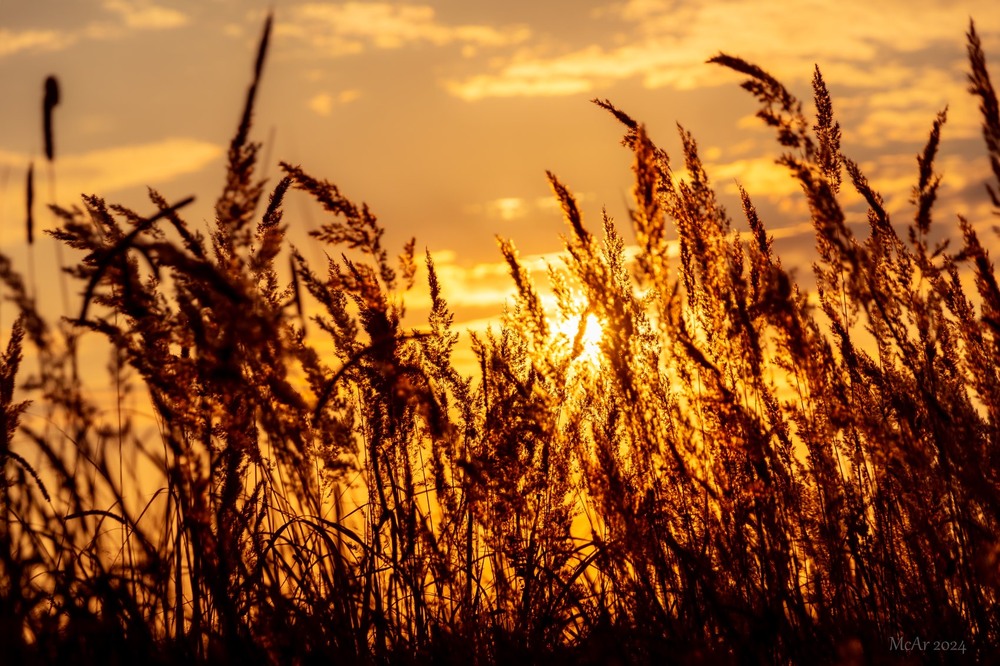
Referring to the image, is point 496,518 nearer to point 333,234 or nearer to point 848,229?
point 333,234

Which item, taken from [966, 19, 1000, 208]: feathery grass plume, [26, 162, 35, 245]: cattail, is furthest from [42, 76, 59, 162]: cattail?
[966, 19, 1000, 208]: feathery grass plume

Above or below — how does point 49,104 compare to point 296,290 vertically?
above

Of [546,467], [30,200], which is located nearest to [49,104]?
[30,200]

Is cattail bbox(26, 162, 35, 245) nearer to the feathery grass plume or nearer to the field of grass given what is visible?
the field of grass

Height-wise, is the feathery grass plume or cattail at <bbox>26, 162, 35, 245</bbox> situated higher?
cattail at <bbox>26, 162, 35, 245</bbox>

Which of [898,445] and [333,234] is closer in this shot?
[898,445]

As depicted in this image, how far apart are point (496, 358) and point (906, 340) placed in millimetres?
1263

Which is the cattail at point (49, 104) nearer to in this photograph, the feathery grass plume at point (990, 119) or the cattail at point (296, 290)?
the cattail at point (296, 290)

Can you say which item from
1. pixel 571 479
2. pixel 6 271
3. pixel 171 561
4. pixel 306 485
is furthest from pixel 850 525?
pixel 6 271

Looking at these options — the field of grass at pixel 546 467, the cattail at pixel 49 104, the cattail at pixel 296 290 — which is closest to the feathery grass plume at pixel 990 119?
the field of grass at pixel 546 467

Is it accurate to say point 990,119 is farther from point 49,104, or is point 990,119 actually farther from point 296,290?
point 49,104

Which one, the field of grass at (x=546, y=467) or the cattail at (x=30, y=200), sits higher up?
the cattail at (x=30, y=200)

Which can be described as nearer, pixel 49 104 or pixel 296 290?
pixel 296 290

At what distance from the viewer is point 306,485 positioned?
7.52 feet
